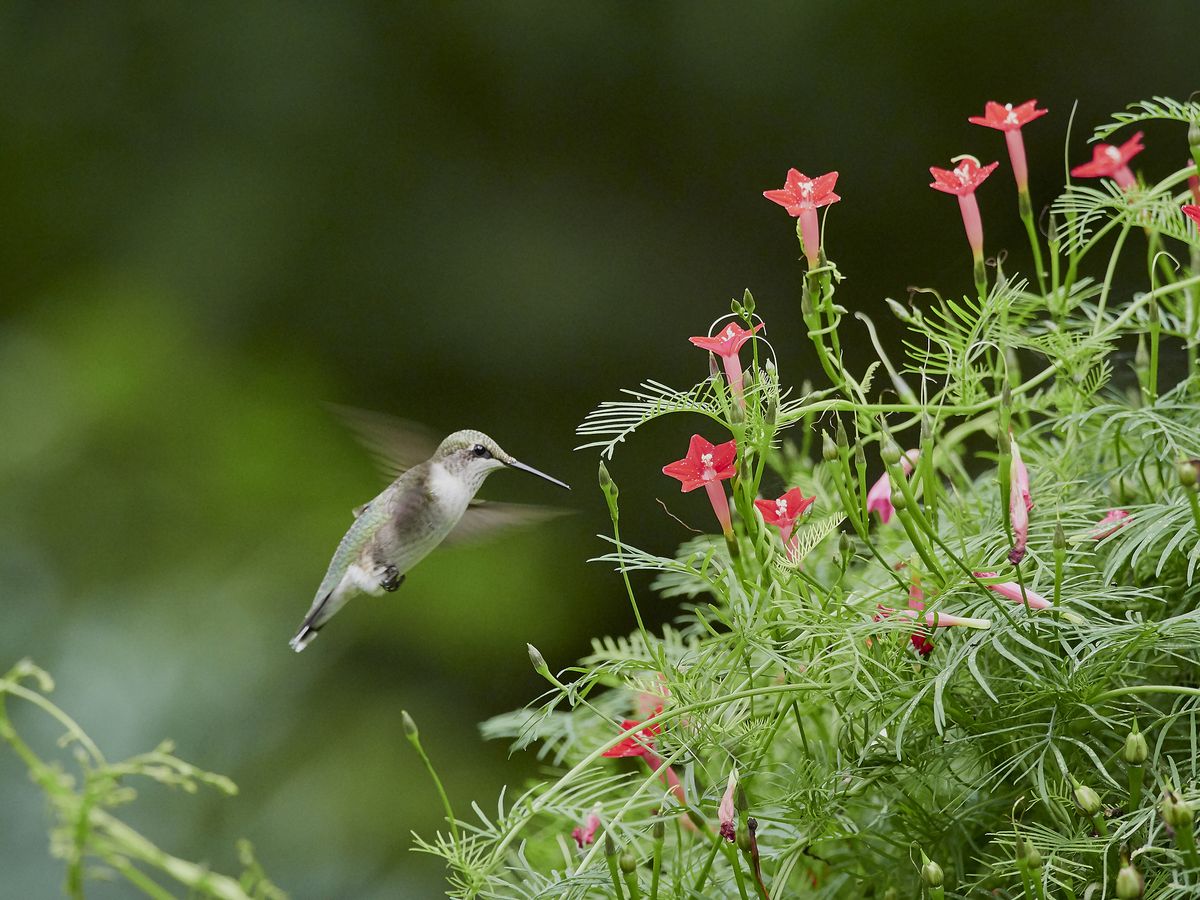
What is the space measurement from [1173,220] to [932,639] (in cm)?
29

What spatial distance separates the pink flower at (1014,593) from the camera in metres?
0.60

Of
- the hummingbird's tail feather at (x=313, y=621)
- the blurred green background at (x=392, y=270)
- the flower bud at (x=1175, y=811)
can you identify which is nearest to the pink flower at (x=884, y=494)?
the flower bud at (x=1175, y=811)

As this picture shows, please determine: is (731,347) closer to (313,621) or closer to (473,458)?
(473,458)

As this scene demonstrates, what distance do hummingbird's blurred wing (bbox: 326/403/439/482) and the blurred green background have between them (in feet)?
3.51

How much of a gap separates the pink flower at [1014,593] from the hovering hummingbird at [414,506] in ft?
0.78

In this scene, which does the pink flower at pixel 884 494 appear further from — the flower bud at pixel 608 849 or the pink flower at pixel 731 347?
the flower bud at pixel 608 849

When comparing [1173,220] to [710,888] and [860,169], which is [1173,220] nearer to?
[710,888]

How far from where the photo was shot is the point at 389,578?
2.64 feet

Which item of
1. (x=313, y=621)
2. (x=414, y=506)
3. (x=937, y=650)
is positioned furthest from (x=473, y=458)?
(x=937, y=650)

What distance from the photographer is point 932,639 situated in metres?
0.63

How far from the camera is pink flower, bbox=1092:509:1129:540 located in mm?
636

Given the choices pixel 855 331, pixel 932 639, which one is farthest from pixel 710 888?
pixel 855 331

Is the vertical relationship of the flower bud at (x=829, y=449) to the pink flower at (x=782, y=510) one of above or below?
above

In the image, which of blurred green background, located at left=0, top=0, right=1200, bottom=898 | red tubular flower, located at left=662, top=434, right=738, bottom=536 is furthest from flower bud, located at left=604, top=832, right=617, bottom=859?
blurred green background, located at left=0, top=0, right=1200, bottom=898
